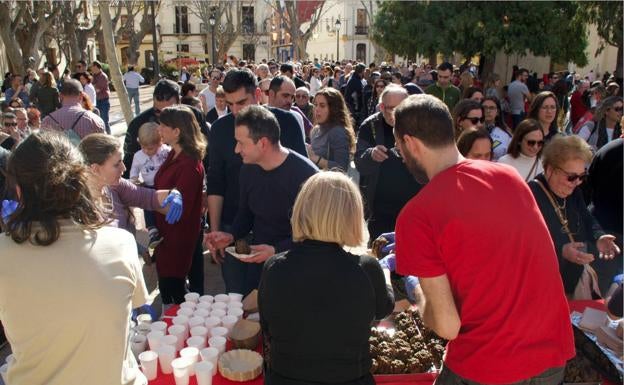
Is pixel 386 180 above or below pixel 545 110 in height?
below

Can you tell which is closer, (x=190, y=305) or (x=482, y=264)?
(x=482, y=264)

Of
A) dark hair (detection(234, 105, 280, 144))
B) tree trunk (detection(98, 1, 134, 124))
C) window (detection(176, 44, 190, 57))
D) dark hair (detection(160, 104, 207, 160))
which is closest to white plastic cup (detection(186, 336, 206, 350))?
dark hair (detection(234, 105, 280, 144))

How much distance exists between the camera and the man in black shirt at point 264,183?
304cm

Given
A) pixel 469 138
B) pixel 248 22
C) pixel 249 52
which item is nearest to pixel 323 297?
pixel 469 138

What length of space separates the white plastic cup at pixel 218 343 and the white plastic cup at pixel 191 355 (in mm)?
131

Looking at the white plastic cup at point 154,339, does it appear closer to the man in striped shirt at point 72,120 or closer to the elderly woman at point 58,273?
the elderly woman at point 58,273

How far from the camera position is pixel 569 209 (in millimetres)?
3365

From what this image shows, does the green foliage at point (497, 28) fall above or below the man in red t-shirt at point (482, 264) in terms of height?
above

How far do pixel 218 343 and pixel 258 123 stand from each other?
4.02ft

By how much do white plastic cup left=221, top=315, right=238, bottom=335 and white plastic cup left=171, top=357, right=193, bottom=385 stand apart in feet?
1.22

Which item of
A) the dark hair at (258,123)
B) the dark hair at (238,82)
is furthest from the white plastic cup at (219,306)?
the dark hair at (238,82)

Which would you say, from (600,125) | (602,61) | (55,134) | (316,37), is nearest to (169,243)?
(55,134)

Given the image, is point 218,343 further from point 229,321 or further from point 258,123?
point 258,123

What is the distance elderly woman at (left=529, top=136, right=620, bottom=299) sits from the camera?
3188mm
